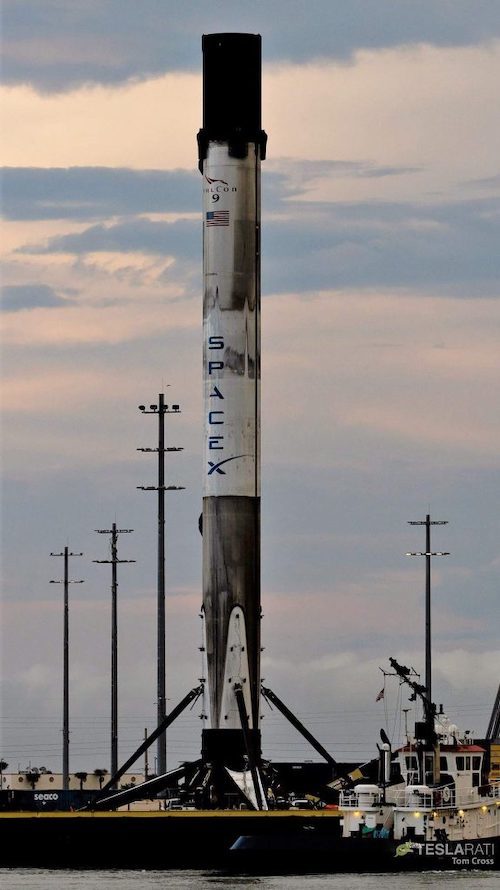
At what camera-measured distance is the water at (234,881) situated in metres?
98.0

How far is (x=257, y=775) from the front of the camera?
112 m

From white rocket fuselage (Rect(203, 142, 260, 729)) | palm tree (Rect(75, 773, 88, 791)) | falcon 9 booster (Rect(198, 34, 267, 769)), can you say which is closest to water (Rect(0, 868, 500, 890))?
falcon 9 booster (Rect(198, 34, 267, 769))

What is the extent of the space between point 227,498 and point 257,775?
1274 cm

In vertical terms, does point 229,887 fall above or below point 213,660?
below

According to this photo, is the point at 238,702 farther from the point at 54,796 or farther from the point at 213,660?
the point at 54,796

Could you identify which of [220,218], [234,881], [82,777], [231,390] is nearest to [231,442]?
[231,390]

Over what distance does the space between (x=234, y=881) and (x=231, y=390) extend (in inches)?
968

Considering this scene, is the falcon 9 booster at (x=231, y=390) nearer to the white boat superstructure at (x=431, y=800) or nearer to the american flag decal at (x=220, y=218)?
the american flag decal at (x=220, y=218)

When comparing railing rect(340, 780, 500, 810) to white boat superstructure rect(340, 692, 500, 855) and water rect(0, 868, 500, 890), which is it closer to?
white boat superstructure rect(340, 692, 500, 855)

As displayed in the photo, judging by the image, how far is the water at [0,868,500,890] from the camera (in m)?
98.0

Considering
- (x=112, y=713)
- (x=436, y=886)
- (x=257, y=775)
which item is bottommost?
(x=436, y=886)

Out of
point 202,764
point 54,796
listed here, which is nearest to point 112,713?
point 54,796

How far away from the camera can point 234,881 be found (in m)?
101

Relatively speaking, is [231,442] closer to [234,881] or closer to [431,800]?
[431,800]
